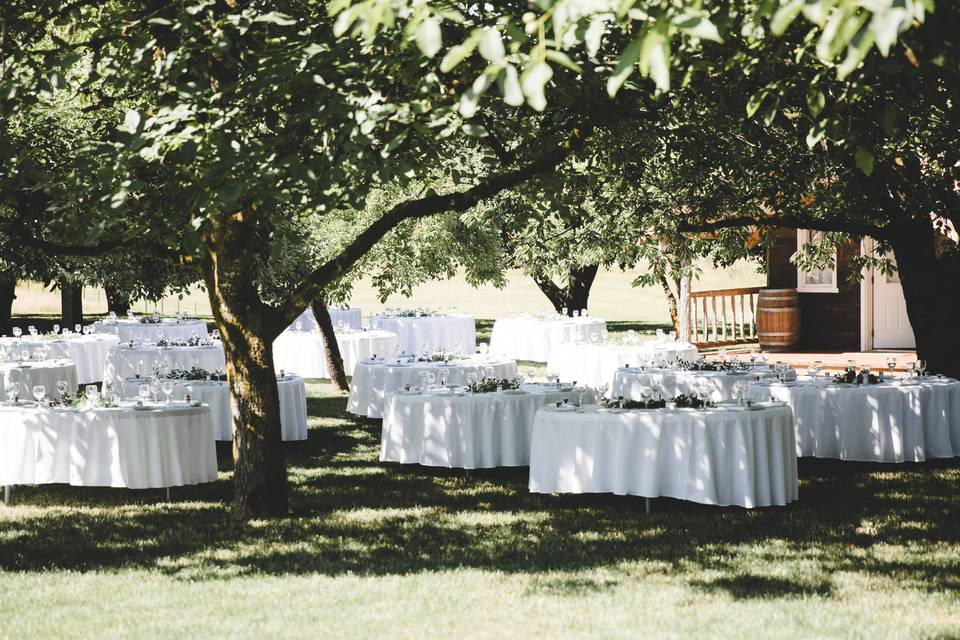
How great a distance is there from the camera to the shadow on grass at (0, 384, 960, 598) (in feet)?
24.9

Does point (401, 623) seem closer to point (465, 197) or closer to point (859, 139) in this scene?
point (465, 197)

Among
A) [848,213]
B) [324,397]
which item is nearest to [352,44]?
[848,213]

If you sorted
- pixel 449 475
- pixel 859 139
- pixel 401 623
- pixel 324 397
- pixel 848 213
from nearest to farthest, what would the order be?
pixel 401 623 → pixel 859 139 → pixel 449 475 → pixel 848 213 → pixel 324 397

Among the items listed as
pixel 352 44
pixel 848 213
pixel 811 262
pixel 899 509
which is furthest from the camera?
pixel 811 262

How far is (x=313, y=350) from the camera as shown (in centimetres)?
2231

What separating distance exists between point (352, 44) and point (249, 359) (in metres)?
3.31

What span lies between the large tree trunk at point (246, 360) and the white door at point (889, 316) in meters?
16.5

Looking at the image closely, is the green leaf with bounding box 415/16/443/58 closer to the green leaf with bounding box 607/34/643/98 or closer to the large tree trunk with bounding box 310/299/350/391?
the green leaf with bounding box 607/34/643/98

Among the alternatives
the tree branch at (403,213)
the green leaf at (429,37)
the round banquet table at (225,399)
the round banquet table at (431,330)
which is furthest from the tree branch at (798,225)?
the round banquet table at (431,330)

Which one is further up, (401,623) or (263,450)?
(263,450)

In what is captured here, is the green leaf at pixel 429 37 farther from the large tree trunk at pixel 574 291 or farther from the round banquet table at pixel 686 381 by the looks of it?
the large tree trunk at pixel 574 291

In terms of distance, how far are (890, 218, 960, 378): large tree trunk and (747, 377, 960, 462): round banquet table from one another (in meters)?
0.99

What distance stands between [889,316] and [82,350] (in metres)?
15.8

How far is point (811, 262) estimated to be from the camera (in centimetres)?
1636
